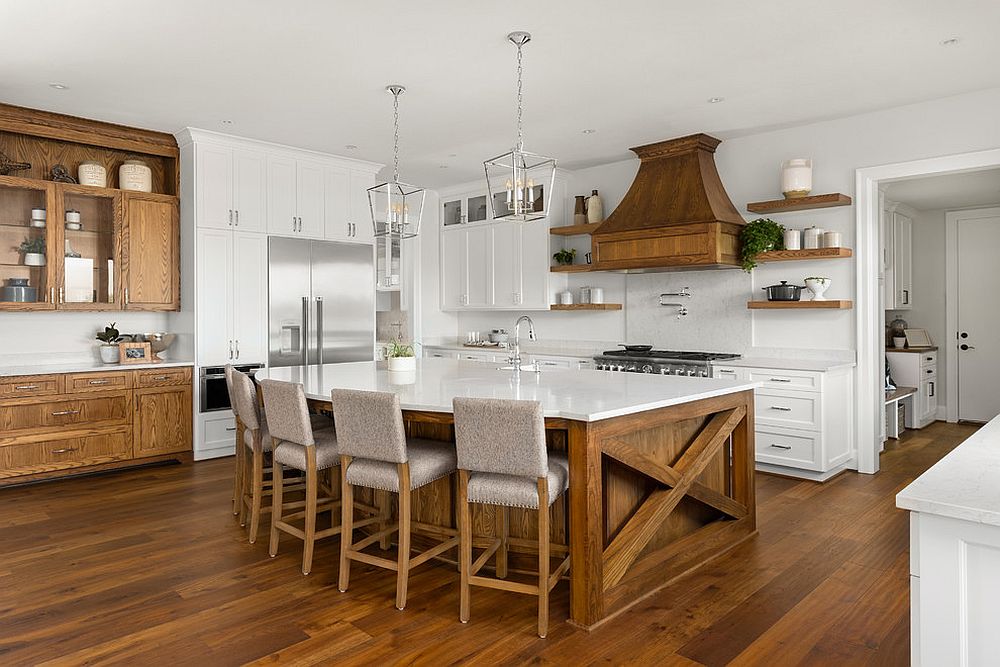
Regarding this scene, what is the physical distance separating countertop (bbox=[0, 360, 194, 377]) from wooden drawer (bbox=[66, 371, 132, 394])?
0.13 ft

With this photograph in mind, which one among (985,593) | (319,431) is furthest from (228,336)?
(985,593)

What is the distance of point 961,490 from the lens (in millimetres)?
1433

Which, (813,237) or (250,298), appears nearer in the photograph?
(813,237)

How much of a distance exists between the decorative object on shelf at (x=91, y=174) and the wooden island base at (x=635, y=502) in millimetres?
3208

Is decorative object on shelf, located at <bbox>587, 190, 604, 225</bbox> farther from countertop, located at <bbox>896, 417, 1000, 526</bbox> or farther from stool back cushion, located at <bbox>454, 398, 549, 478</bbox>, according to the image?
countertop, located at <bbox>896, 417, 1000, 526</bbox>

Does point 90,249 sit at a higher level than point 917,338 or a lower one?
higher

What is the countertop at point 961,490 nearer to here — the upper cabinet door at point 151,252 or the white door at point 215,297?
the white door at point 215,297

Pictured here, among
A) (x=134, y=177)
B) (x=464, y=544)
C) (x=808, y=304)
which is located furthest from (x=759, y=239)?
(x=134, y=177)

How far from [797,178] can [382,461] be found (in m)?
3.98

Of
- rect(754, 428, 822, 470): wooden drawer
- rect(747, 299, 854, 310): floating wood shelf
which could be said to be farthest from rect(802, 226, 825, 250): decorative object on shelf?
rect(754, 428, 822, 470): wooden drawer

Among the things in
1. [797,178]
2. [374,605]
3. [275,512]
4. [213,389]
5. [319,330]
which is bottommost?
[374,605]

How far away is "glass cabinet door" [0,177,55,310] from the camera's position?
497 cm

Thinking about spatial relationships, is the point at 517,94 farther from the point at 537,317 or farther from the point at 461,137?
the point at 537,317

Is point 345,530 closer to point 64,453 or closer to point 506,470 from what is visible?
point 506,470
